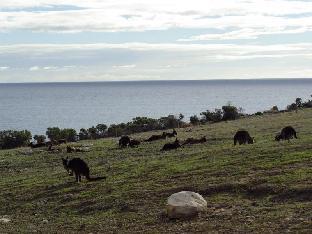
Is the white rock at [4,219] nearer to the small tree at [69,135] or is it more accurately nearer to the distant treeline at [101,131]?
the distant treeline at [101,131]

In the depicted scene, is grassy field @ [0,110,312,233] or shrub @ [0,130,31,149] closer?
grassy field @ [0,110,312,233]

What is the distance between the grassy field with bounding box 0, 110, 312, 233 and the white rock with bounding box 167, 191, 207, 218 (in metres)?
0.20

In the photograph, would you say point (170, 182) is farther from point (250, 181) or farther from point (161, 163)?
point (161, 163)

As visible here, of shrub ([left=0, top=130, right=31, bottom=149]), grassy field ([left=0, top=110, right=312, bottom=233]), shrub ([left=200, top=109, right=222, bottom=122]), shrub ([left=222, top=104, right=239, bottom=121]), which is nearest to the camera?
grassy field ([left=0, top=110, right=312, bottom=233])

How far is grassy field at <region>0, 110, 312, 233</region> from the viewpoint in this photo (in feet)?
44.8

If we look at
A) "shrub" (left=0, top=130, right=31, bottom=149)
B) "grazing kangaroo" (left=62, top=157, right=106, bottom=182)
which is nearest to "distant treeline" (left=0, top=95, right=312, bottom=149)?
"shrub" (left=0, top=130, right=31, bottom=149)

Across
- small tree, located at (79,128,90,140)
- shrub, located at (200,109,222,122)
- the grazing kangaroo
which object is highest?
shrub, located at (200,109,222,122)

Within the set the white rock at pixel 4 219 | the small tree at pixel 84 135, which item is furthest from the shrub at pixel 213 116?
the white rock at pixel 4 219

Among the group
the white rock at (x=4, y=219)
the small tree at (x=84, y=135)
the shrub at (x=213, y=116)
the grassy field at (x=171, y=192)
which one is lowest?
the white rock at (x=4, y=219)

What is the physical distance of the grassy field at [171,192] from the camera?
1365 centimetres

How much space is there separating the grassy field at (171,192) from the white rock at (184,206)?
0.20 meters

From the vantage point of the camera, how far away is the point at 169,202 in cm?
1421

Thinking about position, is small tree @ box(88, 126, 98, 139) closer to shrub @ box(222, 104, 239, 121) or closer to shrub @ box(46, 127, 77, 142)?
shrub @ box(46, 127, 77, 142)

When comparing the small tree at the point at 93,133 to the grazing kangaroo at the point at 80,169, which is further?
the small tree at the point at 93,133
